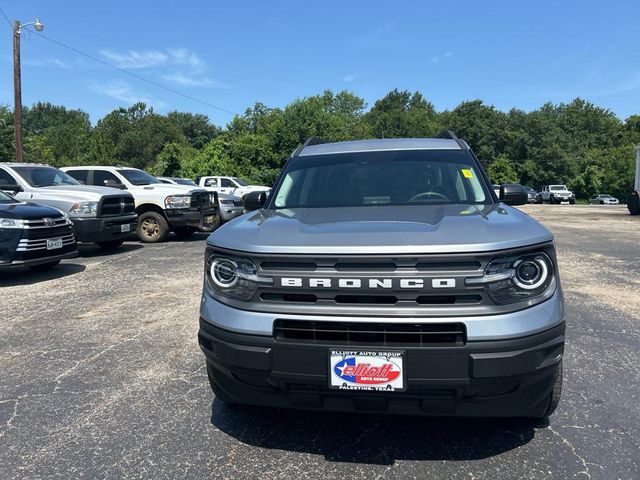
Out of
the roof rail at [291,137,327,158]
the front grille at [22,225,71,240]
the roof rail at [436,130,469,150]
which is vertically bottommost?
the front grille at [22,225,71,240]

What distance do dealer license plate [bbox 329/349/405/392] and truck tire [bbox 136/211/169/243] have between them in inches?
412

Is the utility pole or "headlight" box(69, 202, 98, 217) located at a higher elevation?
the utility pole

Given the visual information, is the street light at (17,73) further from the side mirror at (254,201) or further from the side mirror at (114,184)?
the side mirror at (254,201)

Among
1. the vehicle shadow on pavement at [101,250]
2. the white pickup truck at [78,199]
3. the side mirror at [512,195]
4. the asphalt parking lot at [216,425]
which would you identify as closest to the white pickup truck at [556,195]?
the vehicle shadow on pavement at [101,250]

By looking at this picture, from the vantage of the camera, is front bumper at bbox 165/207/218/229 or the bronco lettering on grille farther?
front bumper at bbox 165/207/218/229

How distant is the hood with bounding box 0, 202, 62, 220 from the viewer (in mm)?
7324

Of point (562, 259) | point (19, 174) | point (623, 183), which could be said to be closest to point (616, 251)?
point (562, 259)

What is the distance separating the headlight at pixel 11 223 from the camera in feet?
23.8

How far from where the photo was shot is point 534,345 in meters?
2.32

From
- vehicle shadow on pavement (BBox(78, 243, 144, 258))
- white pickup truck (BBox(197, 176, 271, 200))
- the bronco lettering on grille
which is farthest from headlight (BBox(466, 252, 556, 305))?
white pickup truck (BBox(197, 176, 271, 200))

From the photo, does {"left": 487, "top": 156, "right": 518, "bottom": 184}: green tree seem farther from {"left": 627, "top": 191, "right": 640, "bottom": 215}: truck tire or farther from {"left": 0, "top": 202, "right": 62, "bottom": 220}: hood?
{"left": 0, "top": 202, "right": 62, "bottom": 220}: hood

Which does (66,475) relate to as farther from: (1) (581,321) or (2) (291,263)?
(1) (581,321)

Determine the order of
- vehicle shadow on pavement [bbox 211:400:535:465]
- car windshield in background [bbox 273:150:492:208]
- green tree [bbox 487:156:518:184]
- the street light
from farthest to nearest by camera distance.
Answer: green tree [bbox 487:156:518:184], the street light, car windshield in background [bbox 273:150:492:208], vehicle shadow on pavement [bbox 211:400:535:465]

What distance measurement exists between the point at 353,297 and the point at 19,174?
9988 mm
